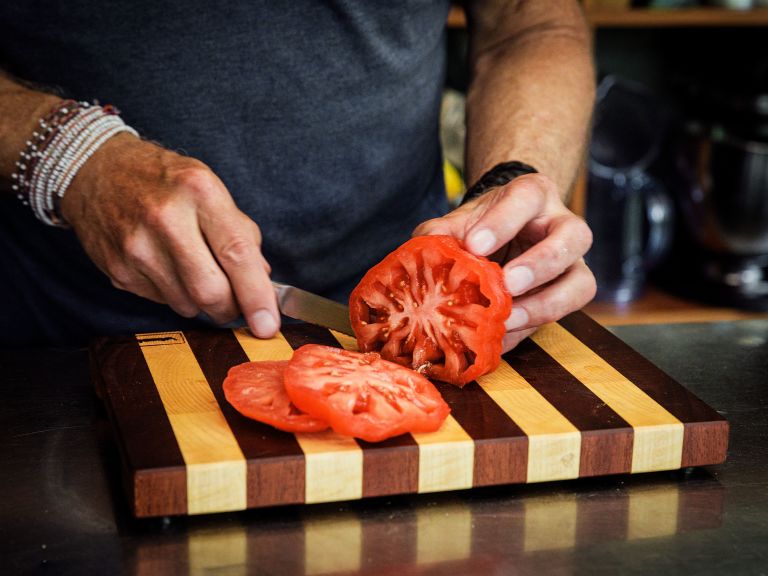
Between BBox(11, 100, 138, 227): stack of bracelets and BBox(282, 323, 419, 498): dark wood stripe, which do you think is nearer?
BBox(282, 323, 419, 498): dark wood stripe

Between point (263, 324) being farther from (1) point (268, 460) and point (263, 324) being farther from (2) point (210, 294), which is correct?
(1) point (268, 460)

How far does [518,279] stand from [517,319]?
45 mm

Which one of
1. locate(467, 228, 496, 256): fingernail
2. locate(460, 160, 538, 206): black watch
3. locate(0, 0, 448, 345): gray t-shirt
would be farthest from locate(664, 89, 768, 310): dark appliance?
locate(467, 228, 496, 256): fingernail

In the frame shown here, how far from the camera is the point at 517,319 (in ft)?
3.75

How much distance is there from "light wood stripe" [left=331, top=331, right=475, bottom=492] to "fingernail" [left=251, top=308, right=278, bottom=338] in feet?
1.07

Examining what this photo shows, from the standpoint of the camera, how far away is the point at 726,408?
1.16 m

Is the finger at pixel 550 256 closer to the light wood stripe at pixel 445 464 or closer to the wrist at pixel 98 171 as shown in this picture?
the light wood stripe at pixel 445 464

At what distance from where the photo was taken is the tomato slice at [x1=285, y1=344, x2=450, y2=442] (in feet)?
2.99

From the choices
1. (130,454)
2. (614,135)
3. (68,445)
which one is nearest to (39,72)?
(68,445)

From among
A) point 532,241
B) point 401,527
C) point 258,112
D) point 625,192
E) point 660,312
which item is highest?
point 258,112

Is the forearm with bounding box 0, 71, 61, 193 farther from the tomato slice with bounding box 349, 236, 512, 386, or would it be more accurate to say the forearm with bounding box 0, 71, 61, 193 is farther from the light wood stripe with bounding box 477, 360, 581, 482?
the light wood stripe with bounding box 477, 360, 581, 482

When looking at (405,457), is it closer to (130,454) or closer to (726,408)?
(130,454)

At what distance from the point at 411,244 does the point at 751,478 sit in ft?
1.34

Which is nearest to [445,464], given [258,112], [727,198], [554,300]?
[554,300]
